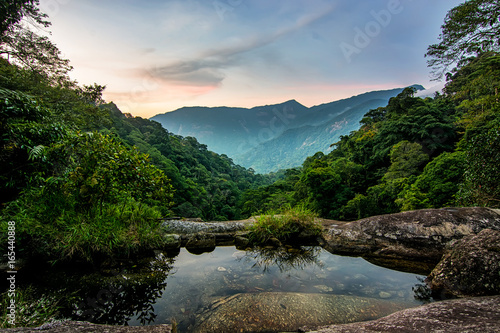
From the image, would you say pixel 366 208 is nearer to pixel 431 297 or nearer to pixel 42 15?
pixel 431 297

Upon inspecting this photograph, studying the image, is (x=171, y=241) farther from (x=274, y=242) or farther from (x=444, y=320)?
(x=444, y=320)

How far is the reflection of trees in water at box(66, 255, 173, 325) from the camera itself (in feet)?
9.55

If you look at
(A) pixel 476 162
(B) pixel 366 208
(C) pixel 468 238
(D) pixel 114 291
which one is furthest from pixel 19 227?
(B) pixel 366 208

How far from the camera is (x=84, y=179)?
4.08m

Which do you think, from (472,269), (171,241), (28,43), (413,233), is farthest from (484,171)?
(28,43)

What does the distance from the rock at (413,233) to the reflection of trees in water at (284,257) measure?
0.63 m

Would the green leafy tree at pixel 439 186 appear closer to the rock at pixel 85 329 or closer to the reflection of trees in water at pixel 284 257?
the reflection of trees in water at pixel 284 257

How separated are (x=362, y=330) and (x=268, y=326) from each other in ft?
4.05

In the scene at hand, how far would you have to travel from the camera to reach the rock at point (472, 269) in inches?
122

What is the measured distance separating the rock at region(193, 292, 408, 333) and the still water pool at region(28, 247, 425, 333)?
13 millimetres

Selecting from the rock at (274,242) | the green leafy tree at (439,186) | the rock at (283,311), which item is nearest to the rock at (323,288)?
the rock at (283,311)

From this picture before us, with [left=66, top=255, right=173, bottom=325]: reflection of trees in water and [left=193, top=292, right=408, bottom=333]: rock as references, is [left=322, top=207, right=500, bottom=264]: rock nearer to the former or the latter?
[left=193, top=292, right=408, bottom=333]: rock

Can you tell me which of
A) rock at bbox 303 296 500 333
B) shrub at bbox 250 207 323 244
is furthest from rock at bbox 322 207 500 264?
rock at bbox 303 296 500 333

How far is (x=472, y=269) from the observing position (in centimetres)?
327
